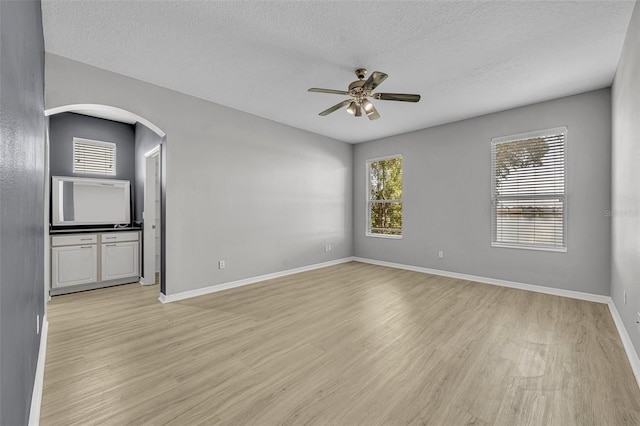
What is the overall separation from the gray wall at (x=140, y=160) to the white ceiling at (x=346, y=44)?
1.33 meters

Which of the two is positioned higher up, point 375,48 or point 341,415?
point 375,48

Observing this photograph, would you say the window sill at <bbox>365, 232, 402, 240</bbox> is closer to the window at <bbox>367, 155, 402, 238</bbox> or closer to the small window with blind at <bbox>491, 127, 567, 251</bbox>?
the window at <bbox>367, 155, 402, 238</bbox>

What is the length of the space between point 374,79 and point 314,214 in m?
3.34

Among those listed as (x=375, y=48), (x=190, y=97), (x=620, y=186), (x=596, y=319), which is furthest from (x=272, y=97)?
(x=596, y=319)

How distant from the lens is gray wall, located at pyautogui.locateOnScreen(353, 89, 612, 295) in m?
3.69

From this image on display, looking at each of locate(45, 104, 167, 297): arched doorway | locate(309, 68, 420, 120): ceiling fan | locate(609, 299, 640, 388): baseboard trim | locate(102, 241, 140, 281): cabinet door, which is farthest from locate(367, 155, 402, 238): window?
locate(102, 241, 140, 281): cabinet door

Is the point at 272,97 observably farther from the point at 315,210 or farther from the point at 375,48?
the point at 315,210

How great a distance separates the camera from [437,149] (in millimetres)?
5176

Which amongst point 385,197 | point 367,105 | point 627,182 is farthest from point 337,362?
point 385,197

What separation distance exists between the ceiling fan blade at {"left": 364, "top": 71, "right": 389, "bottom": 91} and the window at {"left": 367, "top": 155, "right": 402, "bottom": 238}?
10.2ft

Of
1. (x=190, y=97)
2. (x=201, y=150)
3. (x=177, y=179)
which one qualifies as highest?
(x=190, y=97)

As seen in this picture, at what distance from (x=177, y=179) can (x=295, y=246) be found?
2.37 m

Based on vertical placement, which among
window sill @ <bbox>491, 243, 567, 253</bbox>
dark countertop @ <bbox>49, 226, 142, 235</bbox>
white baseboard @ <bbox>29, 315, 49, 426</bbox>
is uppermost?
dark countertop @ <bbox>49, 226, 142, 235</bbox>

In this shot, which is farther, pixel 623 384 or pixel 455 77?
pixel 455 77
